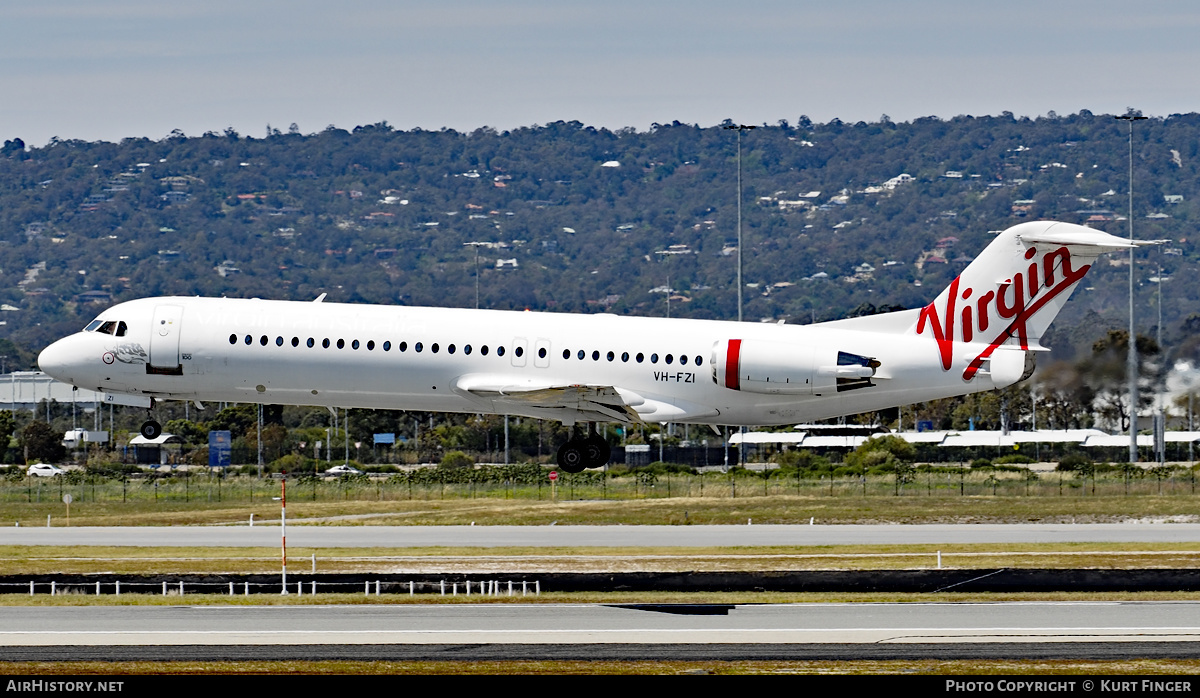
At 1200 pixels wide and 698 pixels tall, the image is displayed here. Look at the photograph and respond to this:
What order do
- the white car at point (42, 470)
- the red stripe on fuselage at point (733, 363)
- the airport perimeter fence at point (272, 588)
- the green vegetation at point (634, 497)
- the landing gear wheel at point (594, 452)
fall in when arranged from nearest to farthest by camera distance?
the airport perimeter fence at point (272, 588) → the red stripe on fuselage at point (733, 363) → the landing gear wheel at point (594, 452) → the green vegetation at point (634, 497) → the white car at point (42, 470)

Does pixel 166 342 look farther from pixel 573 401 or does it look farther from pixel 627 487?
pixel 627 487

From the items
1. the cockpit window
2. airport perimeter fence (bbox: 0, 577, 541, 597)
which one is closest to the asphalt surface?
airport perimeter fence (bbox: 0, 577, 541, 597)

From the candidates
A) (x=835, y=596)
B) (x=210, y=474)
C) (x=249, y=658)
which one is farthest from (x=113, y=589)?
(x=210, y=474)

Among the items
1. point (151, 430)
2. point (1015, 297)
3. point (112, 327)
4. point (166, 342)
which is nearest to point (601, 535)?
point (151, 430)

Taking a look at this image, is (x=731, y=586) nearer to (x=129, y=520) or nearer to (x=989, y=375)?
(x=989, y=375)

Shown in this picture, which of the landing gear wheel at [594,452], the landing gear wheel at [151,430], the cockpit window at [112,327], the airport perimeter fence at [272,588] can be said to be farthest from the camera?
the landing gear wheel at [151,430]

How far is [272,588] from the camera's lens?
126ft

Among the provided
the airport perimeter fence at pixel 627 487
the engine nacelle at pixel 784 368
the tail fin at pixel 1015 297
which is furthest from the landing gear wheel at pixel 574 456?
the airport perimeter fence at pixel 627 487

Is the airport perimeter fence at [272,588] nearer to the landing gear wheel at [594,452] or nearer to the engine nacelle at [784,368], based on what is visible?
the landing gear wheel at [594,452]

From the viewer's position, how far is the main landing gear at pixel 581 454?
4234 centimetres

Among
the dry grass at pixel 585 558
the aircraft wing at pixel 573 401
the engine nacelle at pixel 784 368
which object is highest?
the engine nacelle at pixel 784 368

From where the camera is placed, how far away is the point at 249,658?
27797 mm

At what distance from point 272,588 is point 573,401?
339 inches
